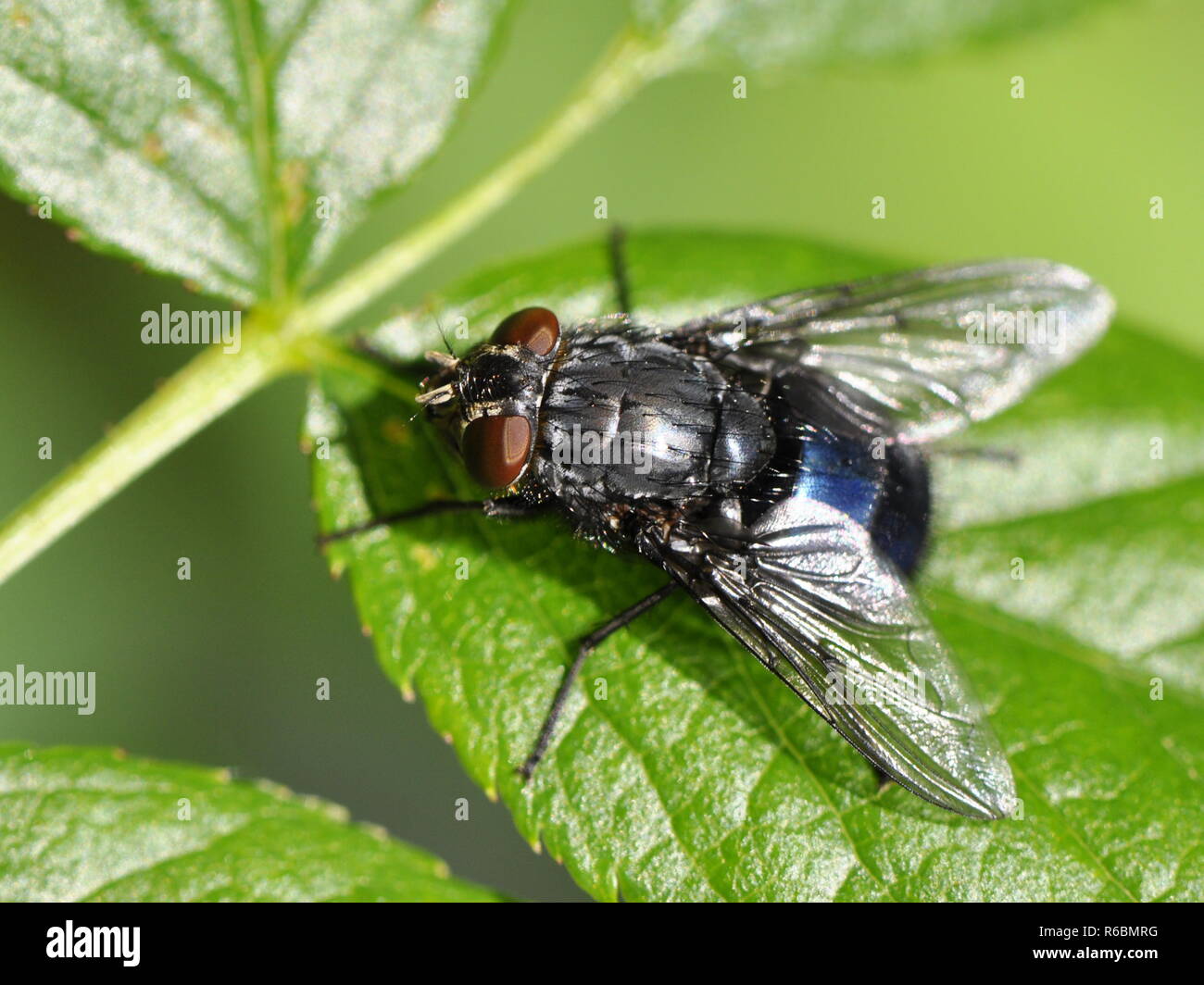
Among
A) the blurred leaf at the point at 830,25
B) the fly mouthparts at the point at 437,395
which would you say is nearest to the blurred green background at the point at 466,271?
the blurred leaf at the point at 830,25

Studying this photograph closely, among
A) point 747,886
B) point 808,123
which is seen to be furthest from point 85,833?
point 808,123

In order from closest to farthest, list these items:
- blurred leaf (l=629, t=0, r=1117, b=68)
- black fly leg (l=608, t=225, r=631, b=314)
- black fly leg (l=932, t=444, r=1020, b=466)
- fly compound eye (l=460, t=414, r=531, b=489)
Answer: fly compound eye (l=460, t=414, r=531, b=489)
black fly leg (l=608, t=225, r=631, b=314)
black fly leg (l=932, t=444, r=1020, b=466)
blurred leaf (l=629, t=0, r=1117, b=68)

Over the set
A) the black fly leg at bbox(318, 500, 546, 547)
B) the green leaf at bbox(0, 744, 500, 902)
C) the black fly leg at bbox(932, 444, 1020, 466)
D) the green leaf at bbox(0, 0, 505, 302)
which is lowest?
the green leaf at bbox(0, 744, 500, 902)

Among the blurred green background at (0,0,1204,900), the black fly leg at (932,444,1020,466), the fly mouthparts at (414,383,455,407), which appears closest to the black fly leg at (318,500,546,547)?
the fly mouthparts at (414,383,455,407)

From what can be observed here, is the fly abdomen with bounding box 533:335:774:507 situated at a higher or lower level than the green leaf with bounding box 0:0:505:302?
lower

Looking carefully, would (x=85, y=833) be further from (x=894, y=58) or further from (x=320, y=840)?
(x=894, y=58)

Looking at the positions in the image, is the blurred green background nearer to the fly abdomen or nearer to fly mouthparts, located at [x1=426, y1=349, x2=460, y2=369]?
fly mouthparts, located at [x1=426, y1=349, x2=460, y2=369]

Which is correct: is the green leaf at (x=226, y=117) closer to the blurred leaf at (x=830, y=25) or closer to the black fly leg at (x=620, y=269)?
the black fly leg at (x=620, y=269)
